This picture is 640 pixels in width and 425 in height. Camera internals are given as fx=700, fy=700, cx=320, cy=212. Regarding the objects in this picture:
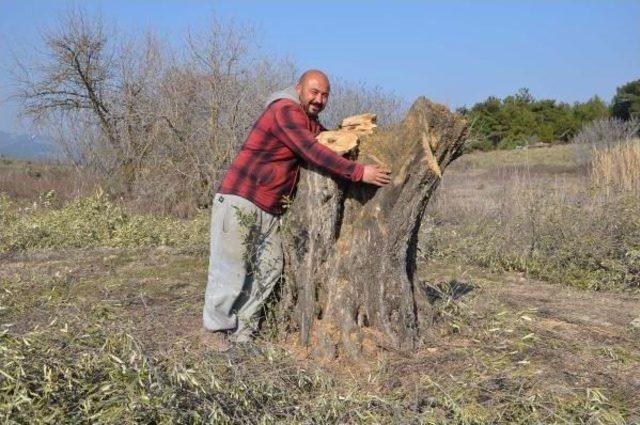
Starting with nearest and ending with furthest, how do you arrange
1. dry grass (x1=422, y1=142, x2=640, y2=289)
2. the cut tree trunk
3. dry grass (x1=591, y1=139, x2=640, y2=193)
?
1. the cut tree trunk
2. dry grass (x1=422, y1=142, x2=640, y2=289)
3. dry grass (x1=591, y1=139, x2=640, y2=193)

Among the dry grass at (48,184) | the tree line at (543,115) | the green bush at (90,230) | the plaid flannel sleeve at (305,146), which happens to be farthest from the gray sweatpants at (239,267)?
the tree line at (543,115)

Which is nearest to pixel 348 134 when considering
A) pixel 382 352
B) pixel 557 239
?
pixel 382 352

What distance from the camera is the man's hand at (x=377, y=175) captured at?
385 centimetres

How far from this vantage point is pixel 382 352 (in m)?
3.99

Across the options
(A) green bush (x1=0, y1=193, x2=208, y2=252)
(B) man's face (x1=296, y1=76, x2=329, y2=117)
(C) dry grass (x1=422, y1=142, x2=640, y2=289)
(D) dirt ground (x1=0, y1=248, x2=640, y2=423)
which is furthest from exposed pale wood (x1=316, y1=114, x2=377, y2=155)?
(A) green bush (x1=0, y1=193, x2=208, y2=252)

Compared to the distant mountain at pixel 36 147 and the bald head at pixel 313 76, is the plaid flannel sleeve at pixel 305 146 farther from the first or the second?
the distant mountain at pixel 36 147

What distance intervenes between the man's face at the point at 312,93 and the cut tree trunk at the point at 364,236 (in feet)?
0.69

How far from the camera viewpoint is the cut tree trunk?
3906 millimetres

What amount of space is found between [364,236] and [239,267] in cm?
80

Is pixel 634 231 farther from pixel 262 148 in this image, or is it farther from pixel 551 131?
pixel 551 131

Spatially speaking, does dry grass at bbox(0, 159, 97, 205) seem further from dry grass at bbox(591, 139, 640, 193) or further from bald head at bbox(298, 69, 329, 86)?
bald head at bbox(298, 69, 329, 86)

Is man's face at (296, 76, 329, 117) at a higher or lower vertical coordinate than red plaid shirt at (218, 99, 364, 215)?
higher

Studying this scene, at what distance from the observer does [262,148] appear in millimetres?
4094

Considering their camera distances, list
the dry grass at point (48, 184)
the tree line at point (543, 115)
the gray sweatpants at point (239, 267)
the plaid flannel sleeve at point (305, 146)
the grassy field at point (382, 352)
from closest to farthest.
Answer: the grassy field at point (382, 352), the plaid flannel sleeve at point (305, 146), the gray sweatpants at point (239, 267), the dry grass at point (48, 184), the tree line at point (543, 115)
